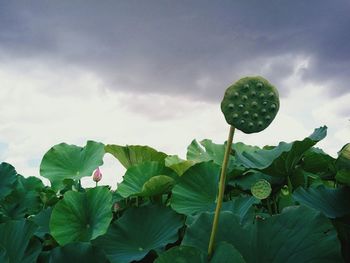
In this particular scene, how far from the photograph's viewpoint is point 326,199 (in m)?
1.08

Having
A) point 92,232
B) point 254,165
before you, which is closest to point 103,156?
point 92,232

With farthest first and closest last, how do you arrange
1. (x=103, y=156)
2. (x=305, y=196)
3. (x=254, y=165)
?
(x=103, y=156), (x=254, y=165), (x=305, y=196)

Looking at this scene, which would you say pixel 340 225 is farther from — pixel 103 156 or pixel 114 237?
pixel 103 156

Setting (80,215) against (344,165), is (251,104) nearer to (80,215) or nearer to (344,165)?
(344,165)

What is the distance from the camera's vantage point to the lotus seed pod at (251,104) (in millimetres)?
719

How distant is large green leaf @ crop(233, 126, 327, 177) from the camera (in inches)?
44.4

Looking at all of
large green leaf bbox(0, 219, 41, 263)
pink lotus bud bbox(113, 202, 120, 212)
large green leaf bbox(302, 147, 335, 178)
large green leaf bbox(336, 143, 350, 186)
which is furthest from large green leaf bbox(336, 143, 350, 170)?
large green leaf bbox(0, 219, 41, 263)

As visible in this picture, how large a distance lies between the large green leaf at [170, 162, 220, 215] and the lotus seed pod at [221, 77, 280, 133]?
516mm

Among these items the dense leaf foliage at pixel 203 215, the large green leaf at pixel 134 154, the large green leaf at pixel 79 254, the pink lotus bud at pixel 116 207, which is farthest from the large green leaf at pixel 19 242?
the large green leaf at pixel 134 154

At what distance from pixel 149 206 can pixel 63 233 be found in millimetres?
288

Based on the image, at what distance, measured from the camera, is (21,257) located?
4.09ft

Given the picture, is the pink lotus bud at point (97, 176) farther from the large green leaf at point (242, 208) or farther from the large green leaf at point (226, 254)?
the large green leaf at point (226, 254)

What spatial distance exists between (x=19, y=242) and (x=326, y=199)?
2.75ft

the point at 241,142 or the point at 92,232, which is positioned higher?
the point at 241,142
